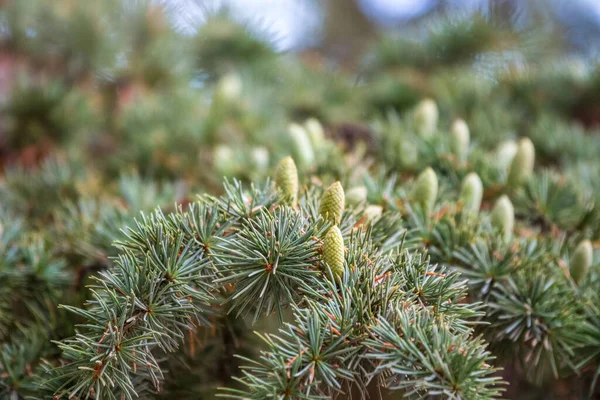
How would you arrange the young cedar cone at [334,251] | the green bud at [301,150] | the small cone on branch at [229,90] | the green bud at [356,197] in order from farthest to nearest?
1. the small cone on branch at [229,90]
2. the green bud at [301,150]
3. the green bud at [356,197]
4. the young cedar cone at [334,251]

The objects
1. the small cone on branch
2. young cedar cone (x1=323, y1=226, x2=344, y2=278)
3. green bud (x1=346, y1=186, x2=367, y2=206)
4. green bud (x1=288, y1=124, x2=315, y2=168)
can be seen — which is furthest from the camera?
the small cone on branch

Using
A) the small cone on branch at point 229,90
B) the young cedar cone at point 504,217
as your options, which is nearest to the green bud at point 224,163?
the small cone on branch at point 229,90

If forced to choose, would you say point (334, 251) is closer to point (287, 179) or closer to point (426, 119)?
point (287, 179)

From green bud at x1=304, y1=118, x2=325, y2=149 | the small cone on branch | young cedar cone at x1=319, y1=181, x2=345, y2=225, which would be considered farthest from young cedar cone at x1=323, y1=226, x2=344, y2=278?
the small cone on branch

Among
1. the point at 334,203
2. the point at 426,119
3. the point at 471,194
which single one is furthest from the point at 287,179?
the point at 426,119

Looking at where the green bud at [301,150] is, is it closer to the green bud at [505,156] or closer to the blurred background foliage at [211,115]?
the blurred background foliage at [211,115]

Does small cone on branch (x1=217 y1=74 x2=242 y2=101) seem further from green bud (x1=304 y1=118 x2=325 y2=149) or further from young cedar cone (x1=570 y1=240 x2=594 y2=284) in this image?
young cedar cone (x1=570 y1=240 x2=594 y2=284)

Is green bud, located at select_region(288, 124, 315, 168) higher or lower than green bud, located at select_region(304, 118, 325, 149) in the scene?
higher
